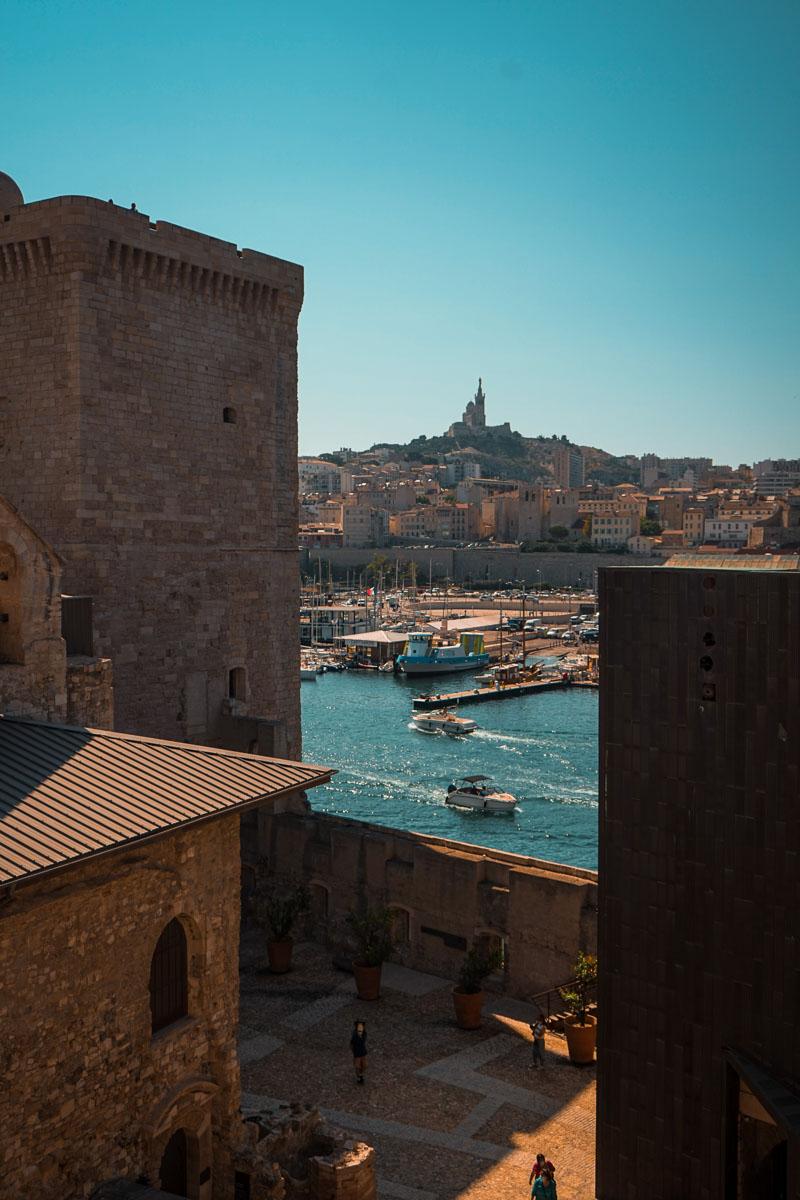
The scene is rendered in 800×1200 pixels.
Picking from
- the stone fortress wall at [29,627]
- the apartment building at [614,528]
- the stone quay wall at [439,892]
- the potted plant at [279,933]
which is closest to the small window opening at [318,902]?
the stone quay wall at [439,892]

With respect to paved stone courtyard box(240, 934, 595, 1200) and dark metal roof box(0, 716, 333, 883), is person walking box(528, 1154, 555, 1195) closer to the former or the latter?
paved stone courtyard box(240, 934, 595, 1200)

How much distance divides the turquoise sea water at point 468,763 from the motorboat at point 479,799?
1.26 ft

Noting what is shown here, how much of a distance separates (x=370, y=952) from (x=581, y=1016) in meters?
3.13

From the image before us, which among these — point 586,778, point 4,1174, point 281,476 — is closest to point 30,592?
point 4,1174

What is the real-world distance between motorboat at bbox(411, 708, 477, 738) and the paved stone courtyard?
3640 cm

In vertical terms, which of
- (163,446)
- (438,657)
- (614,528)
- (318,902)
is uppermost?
(614,528)

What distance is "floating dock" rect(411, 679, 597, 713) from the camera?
6084 cm

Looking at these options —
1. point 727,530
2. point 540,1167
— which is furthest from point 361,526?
point 540,1167

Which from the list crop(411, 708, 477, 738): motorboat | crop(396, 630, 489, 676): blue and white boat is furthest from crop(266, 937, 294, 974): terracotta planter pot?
crop(396, 630, 489, 676): blue and white boat

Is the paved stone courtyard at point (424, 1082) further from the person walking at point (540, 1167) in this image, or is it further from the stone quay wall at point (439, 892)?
the stone quay wall at point (439, 892)

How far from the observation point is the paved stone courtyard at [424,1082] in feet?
37.9

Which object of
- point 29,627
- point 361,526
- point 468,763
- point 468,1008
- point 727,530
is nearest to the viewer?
point 29,627

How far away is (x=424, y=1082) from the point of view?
528 inches

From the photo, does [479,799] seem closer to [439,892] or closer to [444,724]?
[444,724]
